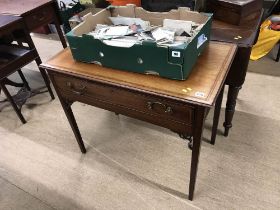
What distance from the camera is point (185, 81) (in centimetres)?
96

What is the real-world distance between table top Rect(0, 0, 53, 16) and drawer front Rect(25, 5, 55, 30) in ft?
0.13

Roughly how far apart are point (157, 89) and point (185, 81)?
116mm

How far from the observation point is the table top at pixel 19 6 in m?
1.93

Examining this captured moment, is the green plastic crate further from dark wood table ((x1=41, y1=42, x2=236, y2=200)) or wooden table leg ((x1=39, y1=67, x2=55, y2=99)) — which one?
wooden table leg ((x1=39, y1=67, x2=55, y2=99))

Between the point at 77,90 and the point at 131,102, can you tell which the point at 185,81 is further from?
the point at 77,90

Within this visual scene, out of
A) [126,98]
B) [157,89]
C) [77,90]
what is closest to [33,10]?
[77,90]

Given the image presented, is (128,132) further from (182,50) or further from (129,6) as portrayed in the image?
(182,50)

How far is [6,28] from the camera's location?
5.61 feet

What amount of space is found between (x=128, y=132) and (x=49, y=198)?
674 millimetres

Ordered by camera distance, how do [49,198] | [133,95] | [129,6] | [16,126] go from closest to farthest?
[133,95]
[129,6]
[49,198]
[16,126]

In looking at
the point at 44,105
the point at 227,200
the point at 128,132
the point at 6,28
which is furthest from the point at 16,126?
the point at 227,200

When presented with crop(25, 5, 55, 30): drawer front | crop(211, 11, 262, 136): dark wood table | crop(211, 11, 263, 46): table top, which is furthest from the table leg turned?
crop(25, 5, 55, 30): drawer front

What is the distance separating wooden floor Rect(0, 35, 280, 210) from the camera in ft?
4.60

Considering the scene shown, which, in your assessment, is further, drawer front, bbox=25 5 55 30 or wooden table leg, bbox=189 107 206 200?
drawer front, bbox=25 5 55 30
